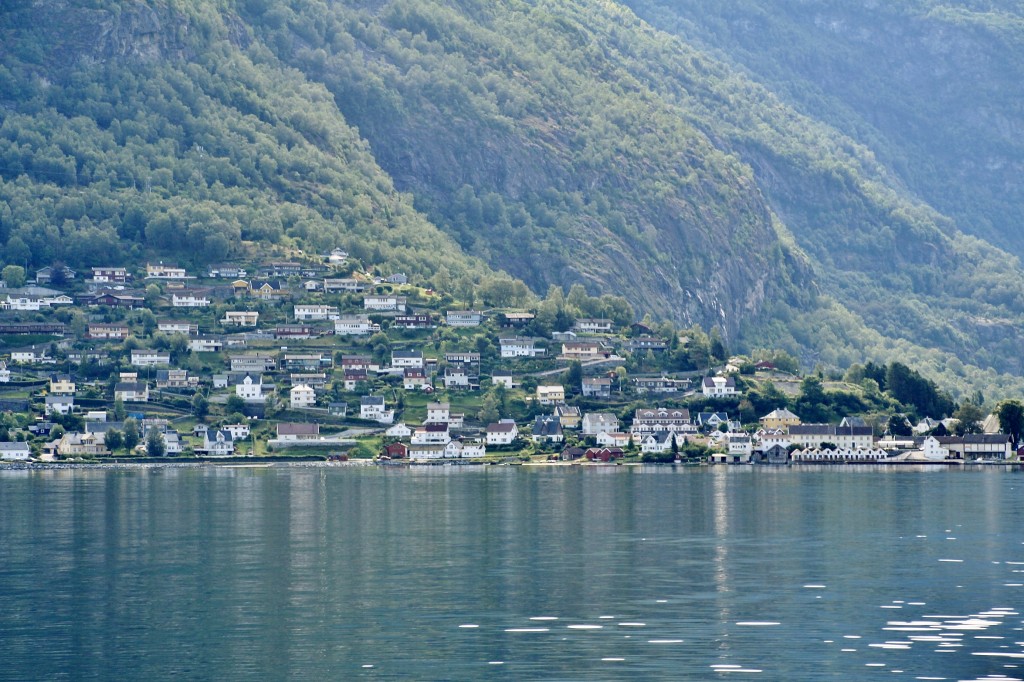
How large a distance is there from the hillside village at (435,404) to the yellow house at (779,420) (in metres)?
0.16

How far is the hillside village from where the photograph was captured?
533 feet

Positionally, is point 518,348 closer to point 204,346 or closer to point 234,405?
point 204,346

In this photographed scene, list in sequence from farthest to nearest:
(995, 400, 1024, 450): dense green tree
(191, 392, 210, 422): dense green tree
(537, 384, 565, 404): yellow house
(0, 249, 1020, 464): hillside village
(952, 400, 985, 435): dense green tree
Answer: (537, 384, 565, 404): yellow house
(191, 392, 210, 422): dense green tree
(952, 400, 985, 435): dense green tree
(0, 249, 1020, 464): hillside village
(995, 400, 1024, 450): dense green tree

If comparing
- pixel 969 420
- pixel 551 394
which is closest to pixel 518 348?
pixel 551 394

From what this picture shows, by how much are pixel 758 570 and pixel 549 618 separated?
13256 millimetres

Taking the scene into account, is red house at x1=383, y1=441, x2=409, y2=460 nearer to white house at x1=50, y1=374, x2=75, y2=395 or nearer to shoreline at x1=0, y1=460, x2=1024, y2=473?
shoreline at x1=0, y1=460, x2=1024, y2=473

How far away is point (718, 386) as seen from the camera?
181m

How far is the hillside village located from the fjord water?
168ft

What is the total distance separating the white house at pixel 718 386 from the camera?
7092 inches

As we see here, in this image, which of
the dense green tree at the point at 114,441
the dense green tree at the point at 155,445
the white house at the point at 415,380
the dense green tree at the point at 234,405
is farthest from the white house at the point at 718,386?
the dense green tree at the point at 114,441

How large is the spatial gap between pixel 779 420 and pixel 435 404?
2985 cm

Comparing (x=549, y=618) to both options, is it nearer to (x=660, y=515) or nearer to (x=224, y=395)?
(x=660, y=515)

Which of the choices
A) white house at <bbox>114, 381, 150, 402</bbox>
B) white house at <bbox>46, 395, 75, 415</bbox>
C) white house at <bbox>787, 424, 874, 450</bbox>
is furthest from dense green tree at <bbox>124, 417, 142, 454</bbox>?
white house at <bbox>787, 424, 874, 450</bbox>

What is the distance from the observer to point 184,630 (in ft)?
192
